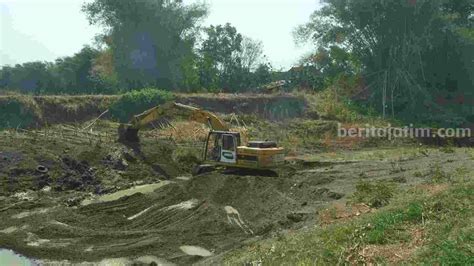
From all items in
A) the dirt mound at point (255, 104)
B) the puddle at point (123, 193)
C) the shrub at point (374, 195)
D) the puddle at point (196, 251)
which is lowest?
the puddle at point (196, 251)

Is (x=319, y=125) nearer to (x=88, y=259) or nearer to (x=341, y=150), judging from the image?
(x=341, y=150)

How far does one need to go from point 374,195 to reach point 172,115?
11.8 meters

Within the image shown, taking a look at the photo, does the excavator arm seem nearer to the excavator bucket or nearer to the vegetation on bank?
the excavator bucket

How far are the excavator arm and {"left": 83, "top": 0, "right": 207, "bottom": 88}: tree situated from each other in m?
19.1

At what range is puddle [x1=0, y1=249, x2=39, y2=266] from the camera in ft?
40.4

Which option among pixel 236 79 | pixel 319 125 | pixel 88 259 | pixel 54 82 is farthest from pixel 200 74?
pixel 88 259

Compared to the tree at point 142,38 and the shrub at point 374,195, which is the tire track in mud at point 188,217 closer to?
the shrub at point 374,195

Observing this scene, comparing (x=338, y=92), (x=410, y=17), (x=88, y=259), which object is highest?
(x=410, y=17)

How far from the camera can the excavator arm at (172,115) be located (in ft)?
69.5

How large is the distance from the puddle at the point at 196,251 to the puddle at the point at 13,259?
3.31 metres

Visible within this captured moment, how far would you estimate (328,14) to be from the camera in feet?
144

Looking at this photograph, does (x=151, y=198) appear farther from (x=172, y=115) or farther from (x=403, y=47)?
(x=403, y=47)

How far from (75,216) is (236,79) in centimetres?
3554

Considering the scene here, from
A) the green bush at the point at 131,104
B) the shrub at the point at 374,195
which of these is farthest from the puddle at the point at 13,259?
the green bush at the point at 131,104
